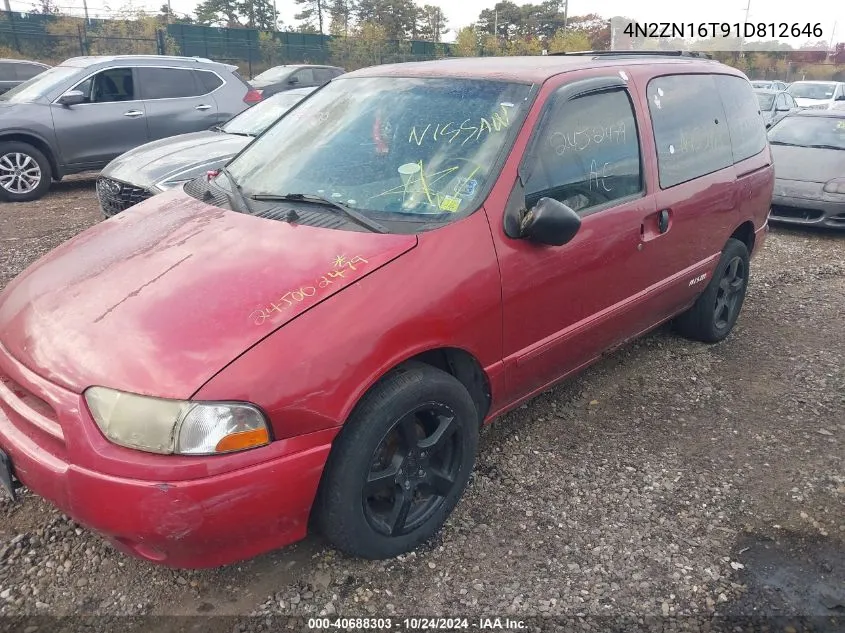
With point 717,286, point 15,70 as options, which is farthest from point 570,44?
point 717,286

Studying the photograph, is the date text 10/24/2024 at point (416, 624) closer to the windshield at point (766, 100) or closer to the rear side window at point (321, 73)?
the windshield at point (766, 100)

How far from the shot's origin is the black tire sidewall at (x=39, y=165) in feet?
25.8

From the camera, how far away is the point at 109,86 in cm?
850

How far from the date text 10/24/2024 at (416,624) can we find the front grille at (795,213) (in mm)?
6897

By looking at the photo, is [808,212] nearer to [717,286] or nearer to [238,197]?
[717,286]

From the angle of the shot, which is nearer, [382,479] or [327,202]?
[382,479]

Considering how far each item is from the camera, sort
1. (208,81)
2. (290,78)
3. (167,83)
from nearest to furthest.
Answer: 1. (167,83)
2. (208,81)
3. (290,78)

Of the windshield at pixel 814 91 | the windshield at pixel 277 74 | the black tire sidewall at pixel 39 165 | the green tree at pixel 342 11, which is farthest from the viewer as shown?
the green tree at pixel 342 11

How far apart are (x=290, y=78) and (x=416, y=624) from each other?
15.4 meters

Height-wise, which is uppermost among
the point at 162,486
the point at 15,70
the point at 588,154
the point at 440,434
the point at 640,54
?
the point at 15,70

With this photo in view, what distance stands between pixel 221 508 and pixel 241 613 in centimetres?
54

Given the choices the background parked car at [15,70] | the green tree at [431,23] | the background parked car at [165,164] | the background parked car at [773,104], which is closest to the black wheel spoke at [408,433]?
the background parked car at [165,164]

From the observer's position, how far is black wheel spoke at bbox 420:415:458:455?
249cm

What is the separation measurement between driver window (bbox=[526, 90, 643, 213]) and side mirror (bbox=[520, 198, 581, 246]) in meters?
0.14
